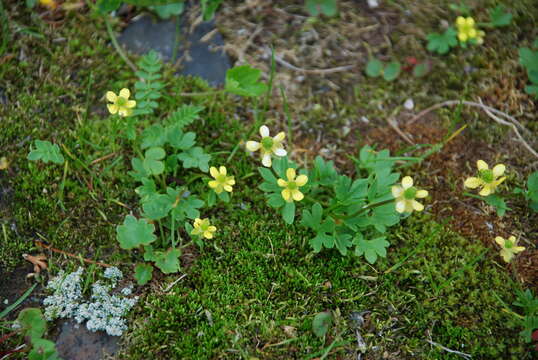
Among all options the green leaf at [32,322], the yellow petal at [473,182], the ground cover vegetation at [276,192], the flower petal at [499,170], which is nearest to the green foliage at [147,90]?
the ground cover vegetation at [276,192]

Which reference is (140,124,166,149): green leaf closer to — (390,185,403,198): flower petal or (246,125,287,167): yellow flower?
(246,125,287,167): yellow flower

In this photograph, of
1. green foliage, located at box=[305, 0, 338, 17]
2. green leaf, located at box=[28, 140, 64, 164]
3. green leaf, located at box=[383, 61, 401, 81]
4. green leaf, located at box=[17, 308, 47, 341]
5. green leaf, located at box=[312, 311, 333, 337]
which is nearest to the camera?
green leaf, located at box=[17, 308, 47, 341]

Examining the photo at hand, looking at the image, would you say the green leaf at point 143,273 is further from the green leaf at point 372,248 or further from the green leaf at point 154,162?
the green leaf at point 372,248

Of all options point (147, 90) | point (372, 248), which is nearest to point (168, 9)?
point (147, 90)

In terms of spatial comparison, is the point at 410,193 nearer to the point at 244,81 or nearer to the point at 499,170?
the point at 499,170

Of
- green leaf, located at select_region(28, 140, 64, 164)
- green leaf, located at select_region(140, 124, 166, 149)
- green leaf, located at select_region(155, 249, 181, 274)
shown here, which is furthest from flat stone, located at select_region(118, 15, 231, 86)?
green leaf, located at select_region(155, 249, 181, 274)

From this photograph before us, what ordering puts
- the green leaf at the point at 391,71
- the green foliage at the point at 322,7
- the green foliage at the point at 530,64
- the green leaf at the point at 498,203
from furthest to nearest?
the green foliage at the point at 322,7 → the green leaf at the point at 391,71 → the green foliage at the point at 530,64 → the green leaf at the point at 498,203
